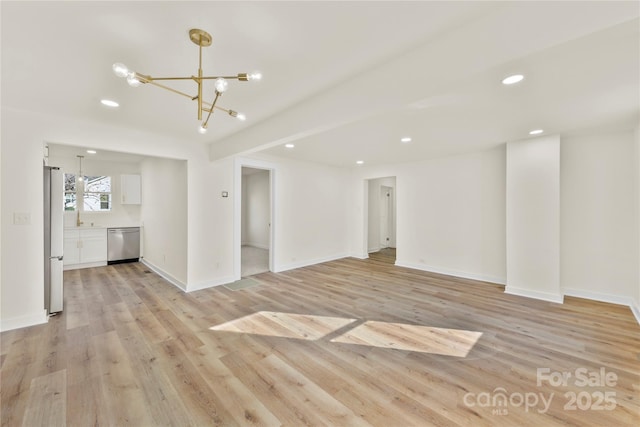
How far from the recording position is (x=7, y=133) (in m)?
2.79

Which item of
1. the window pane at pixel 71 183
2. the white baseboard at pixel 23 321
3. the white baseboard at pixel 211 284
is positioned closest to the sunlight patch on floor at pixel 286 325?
the white baseboard at pixel 211 284

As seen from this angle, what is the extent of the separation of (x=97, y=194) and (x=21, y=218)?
389cm

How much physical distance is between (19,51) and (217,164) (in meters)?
2.65

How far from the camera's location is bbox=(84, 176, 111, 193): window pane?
→ 19.8ft

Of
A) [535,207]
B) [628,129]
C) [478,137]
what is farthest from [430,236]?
[628,129]

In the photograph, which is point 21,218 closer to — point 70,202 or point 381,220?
point 70,202

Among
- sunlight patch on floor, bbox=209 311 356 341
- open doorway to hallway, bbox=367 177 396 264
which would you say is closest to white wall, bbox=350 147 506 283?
open doorway to hallway, bbox=367 177 396 264

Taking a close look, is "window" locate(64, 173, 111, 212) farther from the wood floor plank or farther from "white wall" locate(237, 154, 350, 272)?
the wood floor plank

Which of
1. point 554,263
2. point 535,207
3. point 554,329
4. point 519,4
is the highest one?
point 519,4

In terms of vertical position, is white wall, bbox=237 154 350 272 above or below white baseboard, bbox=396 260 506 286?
above

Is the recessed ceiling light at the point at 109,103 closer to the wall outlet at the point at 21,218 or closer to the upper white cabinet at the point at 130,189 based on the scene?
the wall outlet at the point at 21,218

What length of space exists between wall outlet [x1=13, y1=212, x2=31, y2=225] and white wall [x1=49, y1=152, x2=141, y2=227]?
361cm

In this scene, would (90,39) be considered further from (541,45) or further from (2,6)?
(541,45)

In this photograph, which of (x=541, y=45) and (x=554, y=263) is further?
(x=554, y=263)
